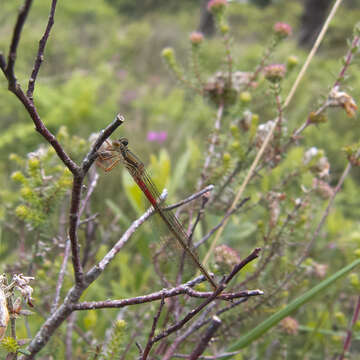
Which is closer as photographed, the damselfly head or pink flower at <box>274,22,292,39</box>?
the damselfly head

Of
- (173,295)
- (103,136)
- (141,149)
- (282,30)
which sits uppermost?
(141,149)

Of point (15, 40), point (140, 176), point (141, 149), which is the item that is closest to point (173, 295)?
point (140, 176)

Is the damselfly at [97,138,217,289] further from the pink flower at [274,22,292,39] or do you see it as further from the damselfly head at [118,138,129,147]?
the pink flower at [274,22,292,39]

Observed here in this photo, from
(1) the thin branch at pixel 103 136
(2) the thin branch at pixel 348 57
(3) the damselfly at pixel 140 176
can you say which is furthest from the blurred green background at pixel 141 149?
(1) the thin branch at pixel 103 136

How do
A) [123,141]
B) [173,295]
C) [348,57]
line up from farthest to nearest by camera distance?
[348,57] < [123,141] < [173,295]

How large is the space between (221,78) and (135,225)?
69 cm

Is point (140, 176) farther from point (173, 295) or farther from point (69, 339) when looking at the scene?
point (69, 339)

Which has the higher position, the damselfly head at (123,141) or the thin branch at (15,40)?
the damselfly head at (123,141)

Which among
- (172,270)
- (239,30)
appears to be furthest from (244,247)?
(239,30)

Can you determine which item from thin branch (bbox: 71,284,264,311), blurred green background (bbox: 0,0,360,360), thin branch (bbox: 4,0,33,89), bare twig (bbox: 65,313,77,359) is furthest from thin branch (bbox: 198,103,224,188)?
thin branch (bbox: 4,0,33,89)

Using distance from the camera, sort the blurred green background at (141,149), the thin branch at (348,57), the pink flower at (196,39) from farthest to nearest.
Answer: the pink flower at (196,39)
the blurred green background at (141,149)
the thin branch at (348,57)

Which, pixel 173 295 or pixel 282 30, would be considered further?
pixel 282 30

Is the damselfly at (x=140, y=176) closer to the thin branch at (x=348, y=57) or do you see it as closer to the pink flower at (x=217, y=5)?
the thin branch at (x=348, y=57)

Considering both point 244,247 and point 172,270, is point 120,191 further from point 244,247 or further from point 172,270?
point 172,270
